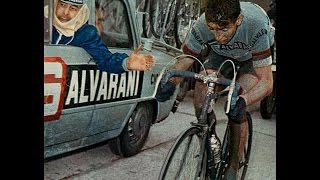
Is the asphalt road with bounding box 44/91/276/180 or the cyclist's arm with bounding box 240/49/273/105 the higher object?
the cyclist's arm with bounding box 240/49/273/105

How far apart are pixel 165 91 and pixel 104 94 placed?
12.4 inches

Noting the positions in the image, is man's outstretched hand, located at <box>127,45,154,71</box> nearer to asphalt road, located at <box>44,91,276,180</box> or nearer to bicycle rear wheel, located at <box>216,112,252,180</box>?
asphalt road, located at <box>44,91,276,180</box>

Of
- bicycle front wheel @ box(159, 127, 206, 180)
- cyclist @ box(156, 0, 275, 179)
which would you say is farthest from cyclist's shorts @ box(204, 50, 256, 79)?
bicycle front wheel @ box(159, 127, 206, 180)

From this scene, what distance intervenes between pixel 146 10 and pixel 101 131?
2.28 ft

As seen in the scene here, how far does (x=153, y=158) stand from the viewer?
2.03 m

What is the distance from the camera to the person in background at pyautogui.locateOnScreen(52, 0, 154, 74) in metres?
1.86

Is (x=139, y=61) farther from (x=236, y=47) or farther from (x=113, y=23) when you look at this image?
(x=236, y=47)

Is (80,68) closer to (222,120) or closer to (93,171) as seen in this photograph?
(93,171)

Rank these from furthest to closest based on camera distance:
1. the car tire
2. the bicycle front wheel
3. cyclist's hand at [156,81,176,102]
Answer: the car tire → cyclist's hand at [156,81,176,102] → the bicycle front wheel

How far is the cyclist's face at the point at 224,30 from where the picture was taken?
202 centimetres

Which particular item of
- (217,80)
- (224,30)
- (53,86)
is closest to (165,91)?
(217,80)

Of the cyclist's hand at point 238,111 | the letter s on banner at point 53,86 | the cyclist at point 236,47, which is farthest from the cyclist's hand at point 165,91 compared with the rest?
the letter s on banner at point 53,86

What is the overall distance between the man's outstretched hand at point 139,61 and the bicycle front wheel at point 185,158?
46cm
